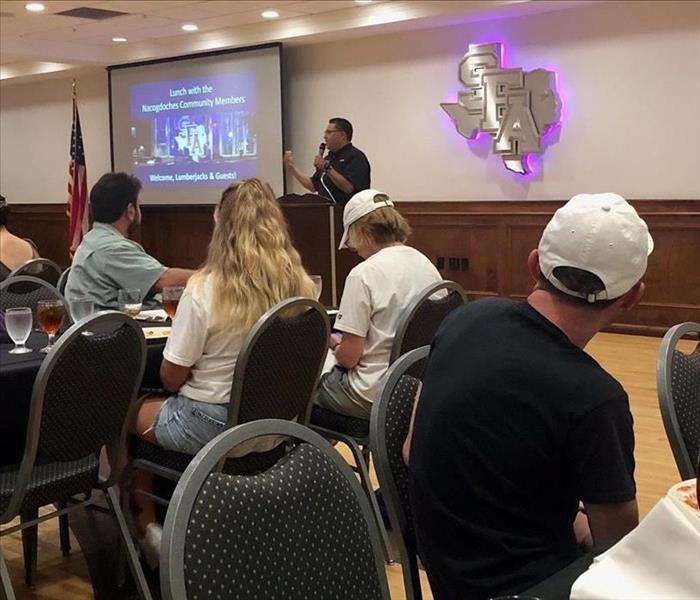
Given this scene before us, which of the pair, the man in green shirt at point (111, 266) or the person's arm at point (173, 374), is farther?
the man in green shirt at point (111, 266)

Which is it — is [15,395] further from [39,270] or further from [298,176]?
[298,176]

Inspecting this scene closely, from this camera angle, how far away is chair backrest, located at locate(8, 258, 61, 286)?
14.4 feet

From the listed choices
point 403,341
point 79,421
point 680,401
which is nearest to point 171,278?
point 403,341

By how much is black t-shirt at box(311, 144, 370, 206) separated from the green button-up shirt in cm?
403

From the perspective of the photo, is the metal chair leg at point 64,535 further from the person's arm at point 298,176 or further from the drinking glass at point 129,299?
the person's arm at point 298,176

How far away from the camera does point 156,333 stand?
3.10 m

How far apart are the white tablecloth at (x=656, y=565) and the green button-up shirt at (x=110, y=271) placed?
2.90m

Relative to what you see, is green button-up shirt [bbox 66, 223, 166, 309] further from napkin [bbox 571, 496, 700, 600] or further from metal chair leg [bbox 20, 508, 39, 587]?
napkin [bbox 571, 496, 700, 600]

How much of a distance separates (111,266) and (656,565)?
9.81 ft

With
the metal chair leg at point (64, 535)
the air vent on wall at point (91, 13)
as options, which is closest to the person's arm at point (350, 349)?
the metal chair leg at point (64, 535)

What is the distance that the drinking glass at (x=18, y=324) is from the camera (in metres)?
2.77

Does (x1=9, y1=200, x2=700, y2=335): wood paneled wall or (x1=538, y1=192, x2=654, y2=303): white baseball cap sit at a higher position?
(x1=538, y1=192, x2=654, y2=303): white baseball cap

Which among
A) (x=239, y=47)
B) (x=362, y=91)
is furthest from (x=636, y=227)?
(x=239, y=47)

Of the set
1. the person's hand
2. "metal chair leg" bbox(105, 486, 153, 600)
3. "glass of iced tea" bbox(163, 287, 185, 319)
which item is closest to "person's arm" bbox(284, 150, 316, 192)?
the person's hand
